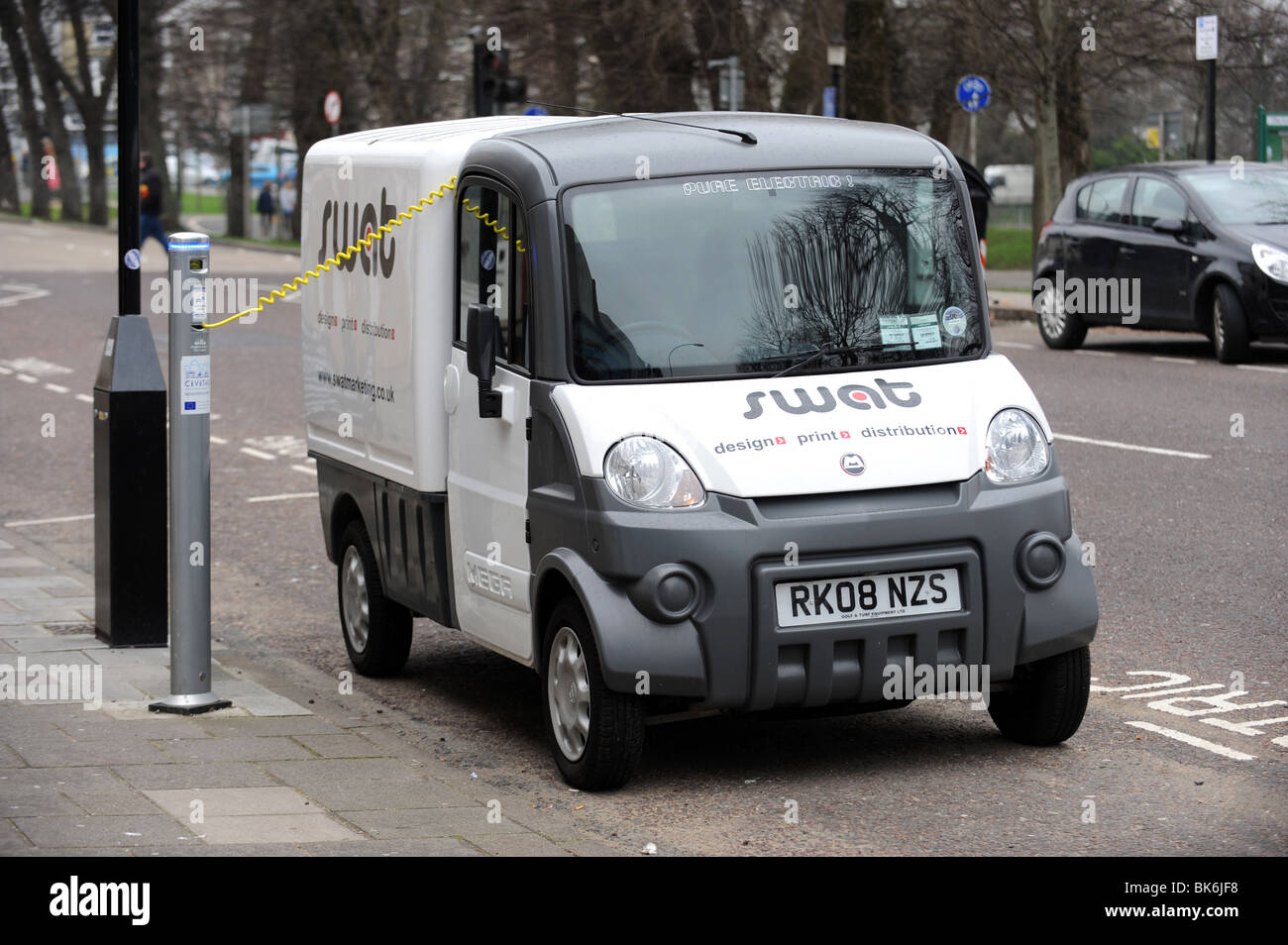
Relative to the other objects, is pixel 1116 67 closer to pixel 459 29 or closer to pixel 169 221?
pixel 459 29

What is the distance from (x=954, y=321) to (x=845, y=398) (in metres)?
0.63

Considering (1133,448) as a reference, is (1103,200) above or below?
above

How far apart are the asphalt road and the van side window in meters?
1.41

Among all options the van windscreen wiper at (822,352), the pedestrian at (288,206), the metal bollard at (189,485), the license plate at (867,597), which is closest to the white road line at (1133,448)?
the van windscreen wiper at (822,352)

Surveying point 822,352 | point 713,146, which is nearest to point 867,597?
point 822,352

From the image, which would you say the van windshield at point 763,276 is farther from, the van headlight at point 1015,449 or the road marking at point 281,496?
the road marking at point 281,496

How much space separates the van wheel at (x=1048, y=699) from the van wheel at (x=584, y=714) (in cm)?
129

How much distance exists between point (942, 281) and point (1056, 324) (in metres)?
13.8

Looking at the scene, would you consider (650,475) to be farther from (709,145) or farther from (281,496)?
(281,496)

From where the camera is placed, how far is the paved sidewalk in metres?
5.49

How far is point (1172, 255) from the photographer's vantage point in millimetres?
18219

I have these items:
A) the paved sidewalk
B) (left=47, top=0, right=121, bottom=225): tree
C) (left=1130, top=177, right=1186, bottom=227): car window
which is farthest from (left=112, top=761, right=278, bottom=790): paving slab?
(left=47, top=0, right=121, bottom=225): tree

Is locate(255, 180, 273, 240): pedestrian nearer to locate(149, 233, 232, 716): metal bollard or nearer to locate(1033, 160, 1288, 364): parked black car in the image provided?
locate(1033, 160, 1288, 364): parked black car
